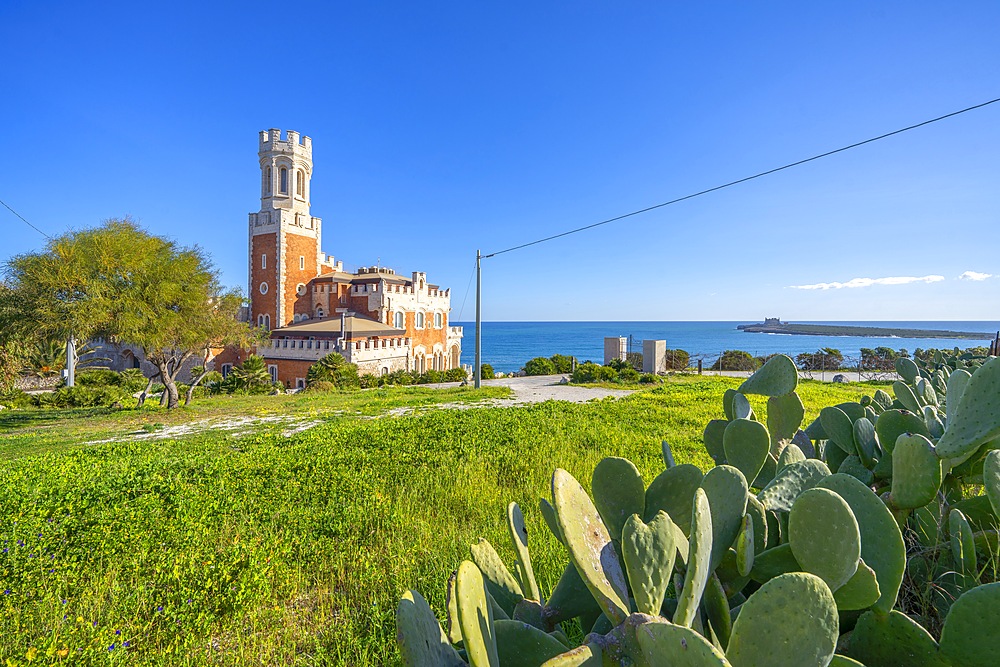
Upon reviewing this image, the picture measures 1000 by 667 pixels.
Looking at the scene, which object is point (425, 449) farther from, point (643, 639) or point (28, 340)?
point (28, 340)

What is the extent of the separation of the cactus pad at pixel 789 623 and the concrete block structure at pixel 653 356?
22.8 m

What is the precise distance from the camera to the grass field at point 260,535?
2404 millimetres

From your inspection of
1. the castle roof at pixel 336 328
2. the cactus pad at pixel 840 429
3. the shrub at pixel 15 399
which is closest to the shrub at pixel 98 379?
the shrub at pixel 15 399

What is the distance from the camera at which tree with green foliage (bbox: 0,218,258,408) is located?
1093cm

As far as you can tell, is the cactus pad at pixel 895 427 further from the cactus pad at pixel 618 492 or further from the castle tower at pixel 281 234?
the castle tower at pixel 281 234

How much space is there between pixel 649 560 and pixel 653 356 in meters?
23.1

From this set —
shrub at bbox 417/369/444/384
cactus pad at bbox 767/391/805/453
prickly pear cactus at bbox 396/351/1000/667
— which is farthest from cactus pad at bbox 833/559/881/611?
shrub at bbox 417/369/444/384

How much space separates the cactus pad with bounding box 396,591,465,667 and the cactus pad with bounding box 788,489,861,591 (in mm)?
623

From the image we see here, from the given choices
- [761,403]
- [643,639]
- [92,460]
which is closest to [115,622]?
[643,639]

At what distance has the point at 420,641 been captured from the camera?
808 millimetres

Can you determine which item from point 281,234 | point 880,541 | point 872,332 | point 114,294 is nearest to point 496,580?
point 880,541

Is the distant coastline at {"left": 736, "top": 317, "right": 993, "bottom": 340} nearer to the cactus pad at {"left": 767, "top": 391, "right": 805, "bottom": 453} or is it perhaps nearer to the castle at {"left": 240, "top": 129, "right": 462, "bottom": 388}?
the castle at {"left": 240, "top": 129, "right": 462, "bottom": 388}

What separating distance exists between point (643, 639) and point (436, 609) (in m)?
2.37

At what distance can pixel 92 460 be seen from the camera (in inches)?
223
